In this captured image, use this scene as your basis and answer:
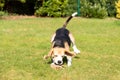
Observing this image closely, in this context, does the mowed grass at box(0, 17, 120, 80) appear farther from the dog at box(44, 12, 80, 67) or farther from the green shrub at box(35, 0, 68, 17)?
the green shrub at box(35, 0, 68, 17)

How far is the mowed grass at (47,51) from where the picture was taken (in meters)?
8.06

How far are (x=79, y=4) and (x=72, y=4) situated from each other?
1.39ft

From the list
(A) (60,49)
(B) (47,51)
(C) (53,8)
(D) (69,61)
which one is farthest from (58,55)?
(C) (53,8)

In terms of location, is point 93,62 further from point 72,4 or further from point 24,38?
point 72,4

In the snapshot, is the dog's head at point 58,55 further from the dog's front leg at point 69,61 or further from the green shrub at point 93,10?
the green shrub at point 93,10

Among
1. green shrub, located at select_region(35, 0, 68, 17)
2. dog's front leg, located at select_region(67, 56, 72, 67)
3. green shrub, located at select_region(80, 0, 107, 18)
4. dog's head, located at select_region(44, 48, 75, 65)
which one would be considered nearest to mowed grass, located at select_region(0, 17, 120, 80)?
dog's front leg, located at select_region(67, 56, 72, 67)

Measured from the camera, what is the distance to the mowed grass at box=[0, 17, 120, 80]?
806cm

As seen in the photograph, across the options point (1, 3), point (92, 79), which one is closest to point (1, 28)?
point (1, 3)

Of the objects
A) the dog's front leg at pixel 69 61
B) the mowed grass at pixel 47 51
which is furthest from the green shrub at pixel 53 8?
the dog's front leg at pixel 69 61

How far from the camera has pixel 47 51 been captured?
411 inches

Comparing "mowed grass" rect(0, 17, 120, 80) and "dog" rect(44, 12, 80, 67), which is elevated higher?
"dog" rect(44, 12, 80, 67)

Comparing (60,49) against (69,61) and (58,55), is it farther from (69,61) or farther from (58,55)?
(69,61)

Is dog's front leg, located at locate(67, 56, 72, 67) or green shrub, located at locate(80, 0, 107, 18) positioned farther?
green shrub, located at locate(80, 0, 107, 18)

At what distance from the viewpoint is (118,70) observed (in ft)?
28.1
